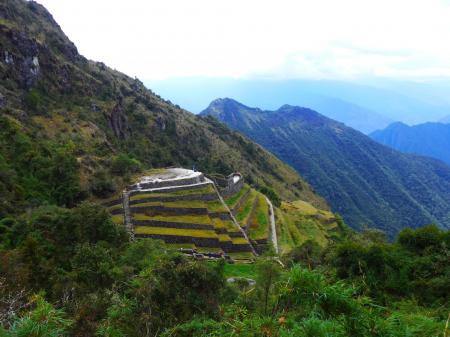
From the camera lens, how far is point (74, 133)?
46.6 meters

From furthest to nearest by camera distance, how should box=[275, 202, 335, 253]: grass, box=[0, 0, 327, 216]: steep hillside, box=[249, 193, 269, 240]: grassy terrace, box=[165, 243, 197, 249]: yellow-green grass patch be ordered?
box=[275, 202, 335, 253]: grass → box=[249, 193, 269, 240]: grassy terrace → box=[0, 0, 327, 216]: steep hillside → box=[165, 243, 197, 249]: yellow-green grass patch

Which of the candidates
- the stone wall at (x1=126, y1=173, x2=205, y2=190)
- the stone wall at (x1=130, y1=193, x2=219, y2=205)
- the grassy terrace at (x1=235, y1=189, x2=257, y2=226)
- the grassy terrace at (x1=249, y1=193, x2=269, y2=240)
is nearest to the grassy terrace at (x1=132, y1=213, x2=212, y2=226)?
the stone wall at (x1=130, y1=193, x2=219, y2=205)

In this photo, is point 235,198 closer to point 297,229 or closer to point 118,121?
point 297,229

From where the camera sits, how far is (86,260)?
14.7 meters

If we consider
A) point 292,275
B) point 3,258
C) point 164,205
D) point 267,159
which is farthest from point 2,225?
point 267,159

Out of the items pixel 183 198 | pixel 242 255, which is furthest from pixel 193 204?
pixel 242 255

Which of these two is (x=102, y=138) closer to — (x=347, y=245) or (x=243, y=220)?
A: (x=243, y=220)

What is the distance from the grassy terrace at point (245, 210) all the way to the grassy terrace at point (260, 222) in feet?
2.26

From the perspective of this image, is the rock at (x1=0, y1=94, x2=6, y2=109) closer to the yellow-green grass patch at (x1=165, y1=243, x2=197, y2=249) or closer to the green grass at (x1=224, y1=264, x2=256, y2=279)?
the yellow-green grass patch at (x1=165, y1=243, x2=197, y2=249)

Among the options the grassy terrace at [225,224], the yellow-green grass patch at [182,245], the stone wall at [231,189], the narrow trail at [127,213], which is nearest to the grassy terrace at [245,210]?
the stone wall at [231,189]

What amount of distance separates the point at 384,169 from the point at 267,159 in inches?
3305

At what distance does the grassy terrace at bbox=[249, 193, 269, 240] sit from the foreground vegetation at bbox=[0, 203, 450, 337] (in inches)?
302

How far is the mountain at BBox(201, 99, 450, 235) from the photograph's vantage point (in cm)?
11962

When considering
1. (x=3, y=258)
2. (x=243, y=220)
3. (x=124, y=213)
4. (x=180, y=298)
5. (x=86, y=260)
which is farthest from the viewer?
(x=243, y=220)
